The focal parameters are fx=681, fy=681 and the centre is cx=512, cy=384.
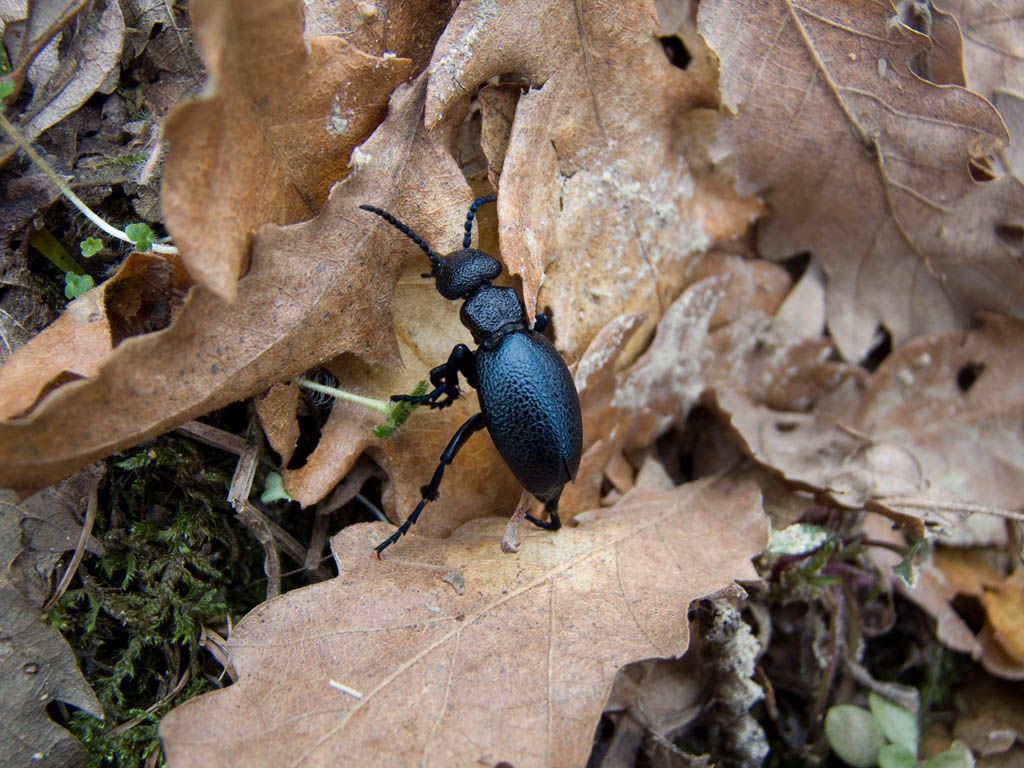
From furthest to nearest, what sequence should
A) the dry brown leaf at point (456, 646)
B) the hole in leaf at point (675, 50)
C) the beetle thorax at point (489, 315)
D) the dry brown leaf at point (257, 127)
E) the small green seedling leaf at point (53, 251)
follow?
the hole in leaf at point (675, 50)
the beetle thorax at point (489, 315)
the small green seedling leaf at point (53, 251)
the dry brown leaf at point (456, 646)
the dry brown leaf at point (257, 127)

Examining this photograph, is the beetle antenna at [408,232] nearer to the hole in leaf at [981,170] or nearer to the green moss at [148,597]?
the green moss at [148,597]

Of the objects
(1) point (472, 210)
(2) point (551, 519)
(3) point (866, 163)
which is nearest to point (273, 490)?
(2) point (551, 519)

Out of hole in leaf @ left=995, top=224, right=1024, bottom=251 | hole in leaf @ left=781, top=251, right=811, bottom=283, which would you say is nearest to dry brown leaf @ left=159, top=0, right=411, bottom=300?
hole in leaf @ left=781, top=251, right=811, bottom=283

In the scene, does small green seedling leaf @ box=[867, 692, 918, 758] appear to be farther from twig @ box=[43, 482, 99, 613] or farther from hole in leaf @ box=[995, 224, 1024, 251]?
twig @ box=[43, 482, 99, 613]

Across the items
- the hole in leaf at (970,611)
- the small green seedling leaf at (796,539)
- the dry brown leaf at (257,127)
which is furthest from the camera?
the hole in leaf at (970,611)

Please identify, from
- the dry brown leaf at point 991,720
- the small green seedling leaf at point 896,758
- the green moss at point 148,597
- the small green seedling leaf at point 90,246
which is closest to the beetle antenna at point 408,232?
the small green seedling leaf at point 90,246

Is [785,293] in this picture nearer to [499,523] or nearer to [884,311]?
[884,311]

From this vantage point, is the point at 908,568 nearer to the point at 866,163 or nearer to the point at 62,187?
the point at 866,163
